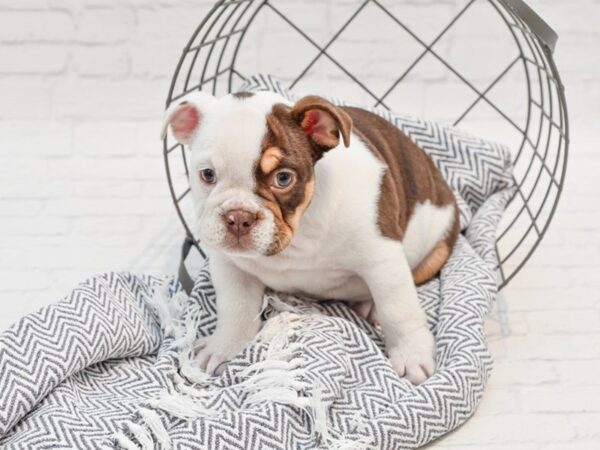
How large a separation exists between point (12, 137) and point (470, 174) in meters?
2.03

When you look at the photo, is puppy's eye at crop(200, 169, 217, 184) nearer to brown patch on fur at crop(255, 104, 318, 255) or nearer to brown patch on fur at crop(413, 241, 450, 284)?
brown patch on fur at crop(255, 104, 318, 255)

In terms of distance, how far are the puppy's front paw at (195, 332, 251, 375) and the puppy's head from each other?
426mm

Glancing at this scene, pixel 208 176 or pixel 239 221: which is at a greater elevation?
pixel 208 176

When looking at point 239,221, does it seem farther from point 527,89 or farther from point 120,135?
point 120,135

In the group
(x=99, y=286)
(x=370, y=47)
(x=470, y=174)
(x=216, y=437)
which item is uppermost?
(x=370, y=47)

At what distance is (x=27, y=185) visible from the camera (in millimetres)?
4375

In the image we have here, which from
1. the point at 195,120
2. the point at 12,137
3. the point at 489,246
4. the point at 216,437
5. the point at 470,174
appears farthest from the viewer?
the point at 12,137

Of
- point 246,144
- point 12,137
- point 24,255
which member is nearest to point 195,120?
point 246,144

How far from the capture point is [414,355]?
3053 mm

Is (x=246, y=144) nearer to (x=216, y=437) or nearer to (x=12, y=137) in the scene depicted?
Result: (x=216, y=437)

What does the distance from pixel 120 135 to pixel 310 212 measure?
1986 millimetres

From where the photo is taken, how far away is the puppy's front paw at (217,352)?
303 cm

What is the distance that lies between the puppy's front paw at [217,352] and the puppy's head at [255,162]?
0.43 meters

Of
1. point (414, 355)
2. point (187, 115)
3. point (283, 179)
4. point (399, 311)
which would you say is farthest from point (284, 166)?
point (414, 355)
